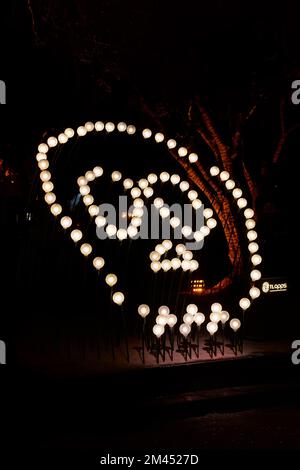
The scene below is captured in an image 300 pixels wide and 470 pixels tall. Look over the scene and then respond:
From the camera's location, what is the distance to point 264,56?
9.31m

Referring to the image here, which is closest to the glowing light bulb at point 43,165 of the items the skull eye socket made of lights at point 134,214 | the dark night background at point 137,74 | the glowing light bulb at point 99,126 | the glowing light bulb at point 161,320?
the skull eye socket made of lights at point 134,214

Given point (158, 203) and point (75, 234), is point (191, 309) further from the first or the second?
point (75, 234)

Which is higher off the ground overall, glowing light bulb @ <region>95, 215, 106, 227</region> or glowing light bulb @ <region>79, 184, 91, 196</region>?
glowing light bulb @ <region>79, 184, 91, 196</region>

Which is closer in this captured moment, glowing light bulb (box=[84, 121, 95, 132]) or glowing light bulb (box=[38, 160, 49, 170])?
glowing light bulb (box=[38, 160, 49, 170])

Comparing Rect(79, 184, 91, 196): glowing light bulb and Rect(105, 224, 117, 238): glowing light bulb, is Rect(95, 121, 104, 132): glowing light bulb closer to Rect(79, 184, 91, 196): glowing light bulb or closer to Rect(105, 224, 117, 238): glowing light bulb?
Rect(79, 184, 91, 196): glowing light bulb

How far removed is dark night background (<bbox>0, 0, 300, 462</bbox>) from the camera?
8.41 meters

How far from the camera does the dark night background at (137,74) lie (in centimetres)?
841

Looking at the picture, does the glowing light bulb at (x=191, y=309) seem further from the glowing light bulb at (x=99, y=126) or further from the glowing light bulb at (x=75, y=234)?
the glowing light bulb at (x=99, y=126)

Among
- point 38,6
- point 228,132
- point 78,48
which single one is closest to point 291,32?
point 228,132

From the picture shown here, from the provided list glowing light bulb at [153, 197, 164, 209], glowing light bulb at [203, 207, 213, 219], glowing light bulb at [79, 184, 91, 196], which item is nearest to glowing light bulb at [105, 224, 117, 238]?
glowing light bulb at [79, 184, 91, 196]

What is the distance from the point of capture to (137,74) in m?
8.81

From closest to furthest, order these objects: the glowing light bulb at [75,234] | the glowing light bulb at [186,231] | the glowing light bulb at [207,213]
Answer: the glowing light bulb at [75,234] → the glowing light bulb at [186,231] → the glowing light bulb at [207,213]

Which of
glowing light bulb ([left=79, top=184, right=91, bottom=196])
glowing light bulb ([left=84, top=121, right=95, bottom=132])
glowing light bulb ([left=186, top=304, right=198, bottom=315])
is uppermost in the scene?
glowing light bulb ([left=84, top=121, right=95, bottom=132])
